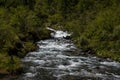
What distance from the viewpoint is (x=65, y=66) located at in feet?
96.1

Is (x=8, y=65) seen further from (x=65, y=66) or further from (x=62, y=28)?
(x=62, y=28)

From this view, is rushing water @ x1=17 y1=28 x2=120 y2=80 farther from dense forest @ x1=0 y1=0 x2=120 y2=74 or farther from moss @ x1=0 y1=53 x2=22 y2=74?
dense forest @ x1=0 y1=0 x2=120 y2=74

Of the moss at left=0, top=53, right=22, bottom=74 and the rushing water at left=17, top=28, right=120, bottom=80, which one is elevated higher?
the moss at left=0, top=53, right=22, bottom=74

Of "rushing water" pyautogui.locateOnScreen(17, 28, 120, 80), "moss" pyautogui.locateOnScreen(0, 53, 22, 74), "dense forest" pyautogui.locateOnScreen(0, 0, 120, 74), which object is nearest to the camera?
"rushing water" pyautogui.locateOnScreen(17, 28, 120, 80)

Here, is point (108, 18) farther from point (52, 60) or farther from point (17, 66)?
point (17, 66)

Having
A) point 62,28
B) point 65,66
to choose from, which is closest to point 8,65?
point 65,66

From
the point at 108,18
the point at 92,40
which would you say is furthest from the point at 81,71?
the point at 108,18

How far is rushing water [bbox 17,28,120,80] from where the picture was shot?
2517cm

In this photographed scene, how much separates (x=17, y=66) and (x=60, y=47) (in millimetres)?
16230

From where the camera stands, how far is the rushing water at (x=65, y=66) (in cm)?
2517

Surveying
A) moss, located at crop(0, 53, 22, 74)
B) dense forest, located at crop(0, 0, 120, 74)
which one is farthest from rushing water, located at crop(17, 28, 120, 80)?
dense forest, located at crop(0, 0, 120, 74)

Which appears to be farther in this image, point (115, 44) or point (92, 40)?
point (92, 40)

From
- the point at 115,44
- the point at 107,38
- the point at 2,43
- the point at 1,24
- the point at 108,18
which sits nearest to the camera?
the point at 2,43

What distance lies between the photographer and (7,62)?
2652 centimetres
